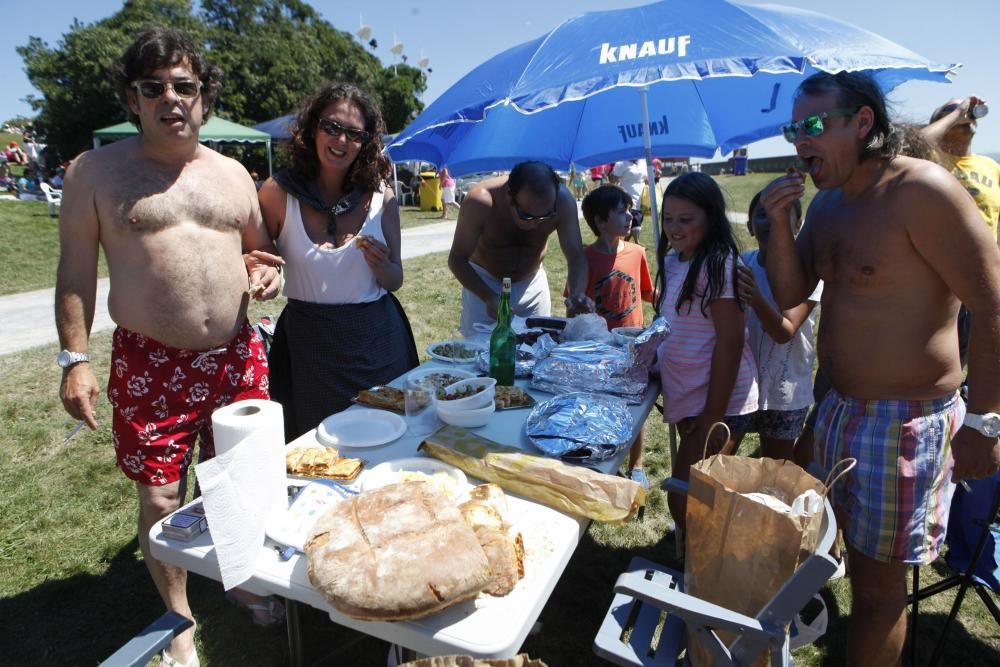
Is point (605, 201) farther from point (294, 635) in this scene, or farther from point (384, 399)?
point (294, 635)

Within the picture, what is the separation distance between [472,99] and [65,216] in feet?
5.37

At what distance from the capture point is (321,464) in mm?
1603

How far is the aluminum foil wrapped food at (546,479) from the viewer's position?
1.45m

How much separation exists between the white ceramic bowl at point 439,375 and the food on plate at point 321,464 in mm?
592

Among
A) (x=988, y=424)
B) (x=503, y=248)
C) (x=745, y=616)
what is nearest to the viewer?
(x=745, y=616)

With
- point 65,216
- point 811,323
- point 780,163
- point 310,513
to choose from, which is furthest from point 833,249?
point 780,163

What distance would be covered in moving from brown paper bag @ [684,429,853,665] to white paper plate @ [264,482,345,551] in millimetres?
946

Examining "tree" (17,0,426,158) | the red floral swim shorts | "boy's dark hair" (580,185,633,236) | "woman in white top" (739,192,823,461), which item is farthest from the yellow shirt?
"tree" (17,0,426,158)

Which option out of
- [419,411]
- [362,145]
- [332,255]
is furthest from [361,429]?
[362,145]

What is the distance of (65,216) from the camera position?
198cm

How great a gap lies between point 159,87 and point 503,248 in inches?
81.5

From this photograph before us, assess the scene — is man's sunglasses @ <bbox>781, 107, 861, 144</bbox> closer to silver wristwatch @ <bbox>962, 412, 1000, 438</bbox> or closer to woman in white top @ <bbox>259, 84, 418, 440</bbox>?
silver wristwatch @ <bbox>962, 412, 1000, 438</bbox>

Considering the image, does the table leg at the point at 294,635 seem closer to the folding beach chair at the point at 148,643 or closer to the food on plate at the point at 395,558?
the folding beach chair at the point at 148,643

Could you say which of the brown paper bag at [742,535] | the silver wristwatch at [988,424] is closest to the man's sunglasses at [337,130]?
the brown paper bag at [742,535]
